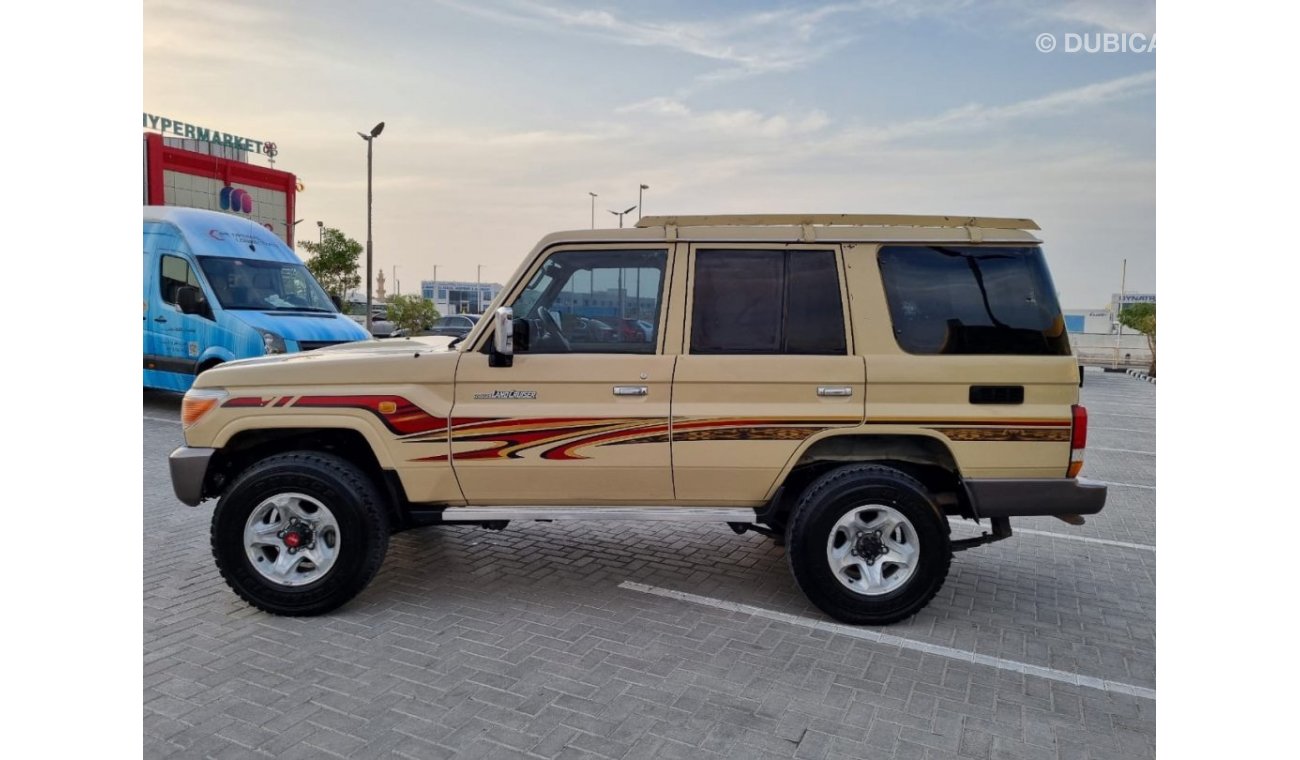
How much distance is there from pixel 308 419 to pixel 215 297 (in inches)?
297

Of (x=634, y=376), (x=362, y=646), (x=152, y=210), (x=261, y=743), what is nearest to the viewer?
(x=261, y=743)

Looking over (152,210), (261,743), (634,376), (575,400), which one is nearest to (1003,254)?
(634,376)

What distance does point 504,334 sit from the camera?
14.2 feet

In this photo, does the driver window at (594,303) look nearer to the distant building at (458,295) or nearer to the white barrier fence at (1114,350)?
the white barrier fence at (1114,350)

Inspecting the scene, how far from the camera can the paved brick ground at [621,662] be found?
3354 millimetres

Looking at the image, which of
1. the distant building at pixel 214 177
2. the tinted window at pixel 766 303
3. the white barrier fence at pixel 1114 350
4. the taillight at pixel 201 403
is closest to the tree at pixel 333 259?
the distant building at pixel 214 177

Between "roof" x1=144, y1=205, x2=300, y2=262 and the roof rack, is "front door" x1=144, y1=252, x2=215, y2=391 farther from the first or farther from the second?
the roof rack

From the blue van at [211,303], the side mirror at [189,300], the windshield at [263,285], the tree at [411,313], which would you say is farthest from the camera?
the tree at [411,313]

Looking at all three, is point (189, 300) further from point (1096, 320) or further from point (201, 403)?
point (1096, 320)

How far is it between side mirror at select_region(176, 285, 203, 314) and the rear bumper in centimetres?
1008

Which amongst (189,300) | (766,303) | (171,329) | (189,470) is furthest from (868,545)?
(171,329)

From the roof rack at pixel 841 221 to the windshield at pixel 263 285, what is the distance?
8.39 metres

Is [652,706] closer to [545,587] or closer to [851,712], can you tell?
[851,712]

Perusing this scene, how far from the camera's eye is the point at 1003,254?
14.9ft
